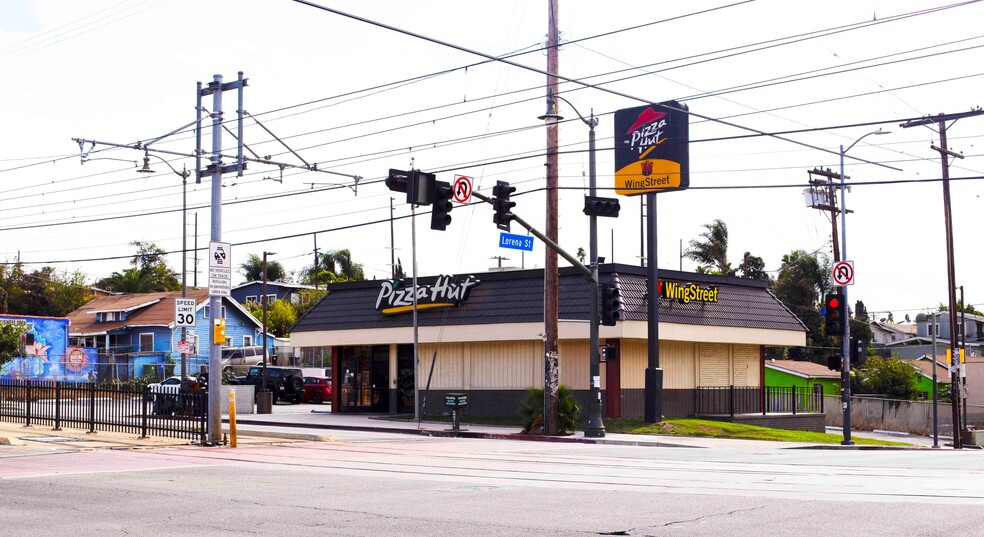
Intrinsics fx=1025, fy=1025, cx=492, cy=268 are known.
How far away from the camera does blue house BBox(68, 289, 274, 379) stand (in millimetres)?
66000

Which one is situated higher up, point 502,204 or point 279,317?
point 502,204

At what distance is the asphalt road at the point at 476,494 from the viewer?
10430 mm

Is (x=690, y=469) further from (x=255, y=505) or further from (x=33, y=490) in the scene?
(x=33, y=490)

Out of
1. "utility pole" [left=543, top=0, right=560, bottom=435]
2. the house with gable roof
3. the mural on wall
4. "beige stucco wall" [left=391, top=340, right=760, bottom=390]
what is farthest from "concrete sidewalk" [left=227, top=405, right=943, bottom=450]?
the mural on wall

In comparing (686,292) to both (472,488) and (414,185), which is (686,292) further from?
(472,488)

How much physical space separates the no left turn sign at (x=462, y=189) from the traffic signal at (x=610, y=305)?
6.60m

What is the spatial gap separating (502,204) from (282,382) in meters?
31.3

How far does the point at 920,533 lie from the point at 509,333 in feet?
83.9

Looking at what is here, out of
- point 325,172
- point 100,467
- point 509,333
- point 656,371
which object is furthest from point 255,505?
point 509,333

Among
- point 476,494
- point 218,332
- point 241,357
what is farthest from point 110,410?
point 241,357

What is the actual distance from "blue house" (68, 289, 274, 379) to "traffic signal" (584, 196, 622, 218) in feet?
140

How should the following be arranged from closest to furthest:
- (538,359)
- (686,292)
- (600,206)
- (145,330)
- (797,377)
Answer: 1. (600,206)
2. (686,292)
3. (538,359)
4. (797,377)
5. (145,330)

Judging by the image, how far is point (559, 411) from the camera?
29359 mm

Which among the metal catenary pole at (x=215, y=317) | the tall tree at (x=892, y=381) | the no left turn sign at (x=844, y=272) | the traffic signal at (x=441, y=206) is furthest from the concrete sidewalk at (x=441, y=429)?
the tall tree at (x=892, y=381)
